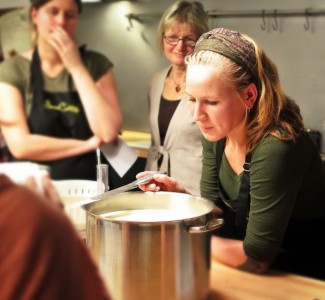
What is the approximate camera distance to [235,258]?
0.91 meters

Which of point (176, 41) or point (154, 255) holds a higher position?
point (176, 41)

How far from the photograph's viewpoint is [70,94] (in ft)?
3.55

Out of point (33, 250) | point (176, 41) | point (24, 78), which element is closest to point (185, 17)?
point (176, 41)

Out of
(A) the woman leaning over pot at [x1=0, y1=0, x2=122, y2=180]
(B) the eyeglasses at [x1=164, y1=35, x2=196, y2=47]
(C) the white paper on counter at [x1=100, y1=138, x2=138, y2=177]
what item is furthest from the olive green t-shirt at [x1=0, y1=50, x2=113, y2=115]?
(B) the eyeglasses at [x1=164, y1=35, x2=196, y2=47]

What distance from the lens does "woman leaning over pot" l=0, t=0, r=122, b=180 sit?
1.04 metres

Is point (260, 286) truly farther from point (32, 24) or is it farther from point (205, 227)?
point (32, 24)

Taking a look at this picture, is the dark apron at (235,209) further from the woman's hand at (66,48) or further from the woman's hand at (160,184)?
the woman's hand at (66,48)

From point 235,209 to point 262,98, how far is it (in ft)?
0.81

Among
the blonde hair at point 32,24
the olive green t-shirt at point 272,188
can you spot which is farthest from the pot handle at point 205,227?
the blonde hair at point 32,24

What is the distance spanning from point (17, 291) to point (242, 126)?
0.77 m

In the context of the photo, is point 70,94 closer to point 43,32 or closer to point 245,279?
point 43,32

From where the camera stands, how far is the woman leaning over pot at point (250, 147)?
954 mm

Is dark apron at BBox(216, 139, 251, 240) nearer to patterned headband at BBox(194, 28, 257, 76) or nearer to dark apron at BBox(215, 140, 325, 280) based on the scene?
dark apron at BBox(215, 140, 325, 280)

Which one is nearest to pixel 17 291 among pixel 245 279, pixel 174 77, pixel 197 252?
pixel 197 252
